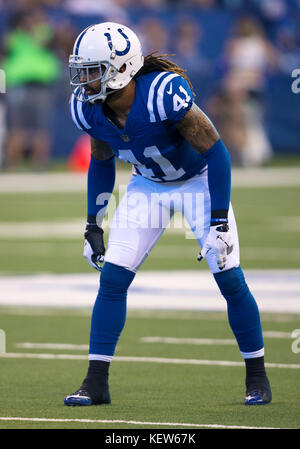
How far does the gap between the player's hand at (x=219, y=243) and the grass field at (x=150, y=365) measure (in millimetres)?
729

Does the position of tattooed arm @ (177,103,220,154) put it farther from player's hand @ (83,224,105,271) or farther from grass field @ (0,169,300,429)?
grass field @ (0,169,300,429)

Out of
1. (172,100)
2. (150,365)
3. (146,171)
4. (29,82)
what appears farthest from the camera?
(29,82)

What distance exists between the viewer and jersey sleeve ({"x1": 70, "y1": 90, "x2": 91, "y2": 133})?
245 inches

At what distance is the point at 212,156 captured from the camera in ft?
19.9

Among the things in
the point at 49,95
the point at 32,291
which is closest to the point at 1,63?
the point at 49,95

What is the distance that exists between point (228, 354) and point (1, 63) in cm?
1426

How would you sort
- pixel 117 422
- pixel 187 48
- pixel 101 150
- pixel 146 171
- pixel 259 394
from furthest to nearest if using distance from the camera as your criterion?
pixel 187 48 < pixel 101 150 < pixel 146 171 < pixel 259 394 < pixel 117 422

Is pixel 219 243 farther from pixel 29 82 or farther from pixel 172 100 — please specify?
pixel 29 82

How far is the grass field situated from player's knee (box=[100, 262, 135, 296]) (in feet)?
1.84

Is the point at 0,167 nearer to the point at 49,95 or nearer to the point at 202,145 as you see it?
the point at 49,95

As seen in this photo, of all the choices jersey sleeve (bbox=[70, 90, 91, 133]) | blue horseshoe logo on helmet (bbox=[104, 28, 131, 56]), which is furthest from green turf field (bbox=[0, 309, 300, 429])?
blue horseshoe logo on helmet (bbox=[104, 28, 131, 56])

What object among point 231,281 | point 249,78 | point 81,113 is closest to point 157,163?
point 81,113

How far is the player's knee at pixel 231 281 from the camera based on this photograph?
612cm

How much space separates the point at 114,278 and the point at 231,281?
0.59m
